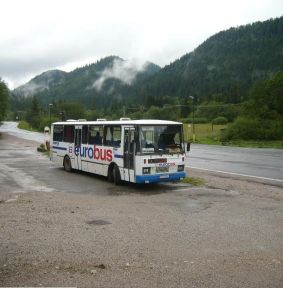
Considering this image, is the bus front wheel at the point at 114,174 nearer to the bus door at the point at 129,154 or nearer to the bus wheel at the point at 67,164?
the bus door at the point at 129,154

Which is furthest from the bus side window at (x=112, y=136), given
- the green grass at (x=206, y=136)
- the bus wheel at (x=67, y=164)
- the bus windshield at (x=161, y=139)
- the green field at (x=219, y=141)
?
the green grass at (x=206, y=136)

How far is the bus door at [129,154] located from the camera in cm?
1606

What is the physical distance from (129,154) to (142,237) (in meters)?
7.40

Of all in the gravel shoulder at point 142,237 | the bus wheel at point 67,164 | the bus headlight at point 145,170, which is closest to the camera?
the gravel shoulder at point 142,237

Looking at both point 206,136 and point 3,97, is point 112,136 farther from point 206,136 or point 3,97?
point 3,97

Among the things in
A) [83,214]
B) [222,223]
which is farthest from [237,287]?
[83,214]

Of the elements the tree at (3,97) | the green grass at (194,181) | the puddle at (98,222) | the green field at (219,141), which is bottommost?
the puddle at (98,222)

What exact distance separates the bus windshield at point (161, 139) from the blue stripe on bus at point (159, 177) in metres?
0.80

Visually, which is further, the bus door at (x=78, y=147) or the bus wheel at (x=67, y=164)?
the bus wheel at (x=67, y=164)

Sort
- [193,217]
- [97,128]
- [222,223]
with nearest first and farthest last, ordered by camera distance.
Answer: [222,223] < [193,217] < [97,128]

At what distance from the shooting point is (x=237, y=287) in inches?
247

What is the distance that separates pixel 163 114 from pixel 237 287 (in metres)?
140

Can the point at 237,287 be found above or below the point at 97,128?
below

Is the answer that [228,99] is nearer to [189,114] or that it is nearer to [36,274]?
[189,114]
